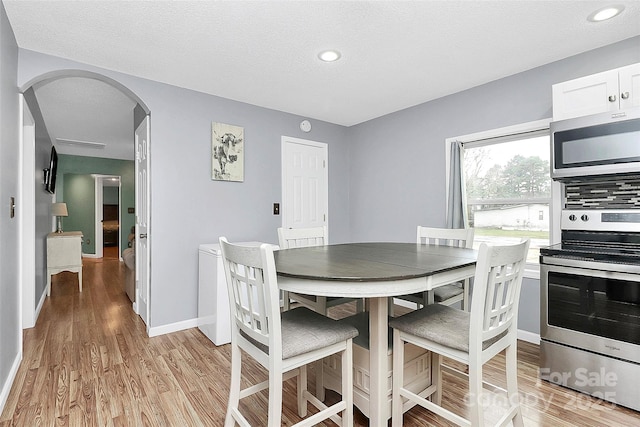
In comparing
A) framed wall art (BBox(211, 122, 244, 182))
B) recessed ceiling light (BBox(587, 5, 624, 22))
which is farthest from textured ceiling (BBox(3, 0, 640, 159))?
framed wall art (BBox(211, 122, 244, 182))

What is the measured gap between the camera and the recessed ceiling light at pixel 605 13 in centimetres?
199

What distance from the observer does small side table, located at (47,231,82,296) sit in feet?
14.7

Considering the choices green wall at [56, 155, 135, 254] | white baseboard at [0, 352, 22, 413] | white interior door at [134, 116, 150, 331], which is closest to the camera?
white baseboard at [0, 352, 22, 413]

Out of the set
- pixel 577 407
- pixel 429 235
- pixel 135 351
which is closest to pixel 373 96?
pixel 429 235

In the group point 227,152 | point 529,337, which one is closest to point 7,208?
point 227,152

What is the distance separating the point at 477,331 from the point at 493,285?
0.21m

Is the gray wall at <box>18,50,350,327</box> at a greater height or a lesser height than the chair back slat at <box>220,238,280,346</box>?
greater

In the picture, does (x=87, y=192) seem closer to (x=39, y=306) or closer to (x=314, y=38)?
(x=39, y=306)

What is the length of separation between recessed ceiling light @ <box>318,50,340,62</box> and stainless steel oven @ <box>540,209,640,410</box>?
84.2 inches

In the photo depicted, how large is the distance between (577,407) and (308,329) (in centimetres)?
173

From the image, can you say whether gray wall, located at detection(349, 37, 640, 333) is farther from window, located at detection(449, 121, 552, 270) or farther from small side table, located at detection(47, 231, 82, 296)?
small side table, located at detection(47, 231, 82, 296)

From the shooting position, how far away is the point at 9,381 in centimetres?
208

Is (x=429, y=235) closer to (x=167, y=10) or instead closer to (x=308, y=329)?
(x=308, y=329)

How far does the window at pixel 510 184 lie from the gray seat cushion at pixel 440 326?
171 cm
